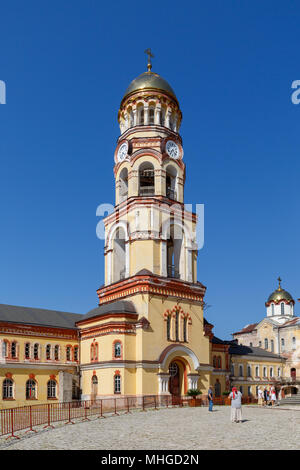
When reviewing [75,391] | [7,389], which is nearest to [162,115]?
[75,391]

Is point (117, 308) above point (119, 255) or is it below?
below

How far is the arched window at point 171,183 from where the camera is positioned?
148 feet

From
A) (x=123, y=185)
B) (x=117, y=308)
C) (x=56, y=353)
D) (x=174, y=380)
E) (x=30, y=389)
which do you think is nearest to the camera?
(x=117, y=308)

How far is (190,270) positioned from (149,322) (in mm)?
6820

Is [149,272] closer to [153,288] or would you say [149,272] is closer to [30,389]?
[153,288]

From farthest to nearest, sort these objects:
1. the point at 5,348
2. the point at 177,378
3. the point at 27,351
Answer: the point at 27,351 → the point at 5,348 → the point at 177,378

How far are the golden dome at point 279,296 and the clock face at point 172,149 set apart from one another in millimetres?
33891

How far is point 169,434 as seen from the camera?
20594 millimetres

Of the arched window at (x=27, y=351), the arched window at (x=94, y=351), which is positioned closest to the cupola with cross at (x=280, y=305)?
the arched window at (x=94, y=351)

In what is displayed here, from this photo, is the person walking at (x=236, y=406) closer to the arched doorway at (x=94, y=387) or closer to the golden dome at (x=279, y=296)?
the arched doorway at (x=94, y=387)

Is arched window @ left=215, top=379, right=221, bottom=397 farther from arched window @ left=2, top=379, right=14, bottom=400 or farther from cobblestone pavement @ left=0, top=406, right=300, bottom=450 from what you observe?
cobblestone pavement @ left=0, top=406, right=300, bottom=450

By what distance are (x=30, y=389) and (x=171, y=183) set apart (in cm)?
2083

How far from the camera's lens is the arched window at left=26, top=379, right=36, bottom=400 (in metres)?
41.2
